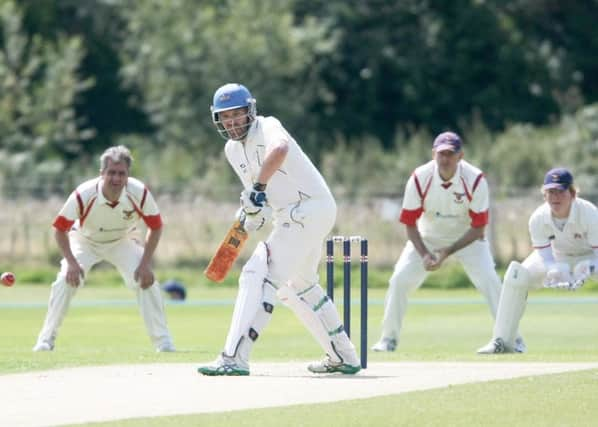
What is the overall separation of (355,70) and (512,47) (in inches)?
172

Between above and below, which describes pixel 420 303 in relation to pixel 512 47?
below

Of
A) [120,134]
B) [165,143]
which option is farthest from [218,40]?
[120,134]

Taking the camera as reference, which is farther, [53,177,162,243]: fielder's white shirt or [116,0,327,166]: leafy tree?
[116,0,327,166]: leafy tree

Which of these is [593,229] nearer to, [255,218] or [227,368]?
[255,218]

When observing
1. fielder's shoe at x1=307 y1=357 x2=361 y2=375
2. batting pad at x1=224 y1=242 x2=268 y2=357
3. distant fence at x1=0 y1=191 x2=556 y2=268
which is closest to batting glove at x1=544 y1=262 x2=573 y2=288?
fielder's shoe at x1=307 y1=357 x2=361 y2=375

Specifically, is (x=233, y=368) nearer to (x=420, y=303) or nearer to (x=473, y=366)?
(x=473, y=366)

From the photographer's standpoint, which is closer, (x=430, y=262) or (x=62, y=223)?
(x=62, y=223)

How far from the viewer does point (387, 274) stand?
915 inches

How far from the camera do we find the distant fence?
976 inches

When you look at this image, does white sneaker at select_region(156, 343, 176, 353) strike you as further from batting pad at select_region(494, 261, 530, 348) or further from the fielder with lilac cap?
batting pad at select_region(494, 261, 530, 348)

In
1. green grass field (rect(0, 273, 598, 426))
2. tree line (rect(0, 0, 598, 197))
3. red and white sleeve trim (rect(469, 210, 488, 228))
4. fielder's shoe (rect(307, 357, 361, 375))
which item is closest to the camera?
green grass field (rect(0, 273, 598, 426))

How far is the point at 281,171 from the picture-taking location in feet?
29.7

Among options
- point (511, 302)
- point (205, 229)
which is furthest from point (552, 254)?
point (205, 229)

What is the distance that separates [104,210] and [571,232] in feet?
12.6
